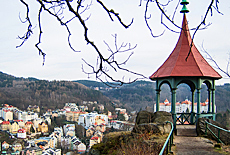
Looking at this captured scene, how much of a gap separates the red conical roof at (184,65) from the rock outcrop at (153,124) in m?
1.16

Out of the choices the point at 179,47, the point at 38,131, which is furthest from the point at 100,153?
the point at 38,131

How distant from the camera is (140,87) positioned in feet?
410

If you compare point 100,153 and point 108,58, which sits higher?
A: point 108,58

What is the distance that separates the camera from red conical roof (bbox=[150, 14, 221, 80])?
7.92 metres

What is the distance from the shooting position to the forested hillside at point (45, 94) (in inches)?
4262

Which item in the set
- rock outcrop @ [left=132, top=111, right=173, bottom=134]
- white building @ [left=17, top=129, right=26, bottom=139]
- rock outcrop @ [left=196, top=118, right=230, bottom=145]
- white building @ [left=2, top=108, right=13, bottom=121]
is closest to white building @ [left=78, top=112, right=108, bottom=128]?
white building @ [left=2, top=108, right=13, bottom=121]

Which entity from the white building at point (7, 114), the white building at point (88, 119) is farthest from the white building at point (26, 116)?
the white building at point (88, 119)

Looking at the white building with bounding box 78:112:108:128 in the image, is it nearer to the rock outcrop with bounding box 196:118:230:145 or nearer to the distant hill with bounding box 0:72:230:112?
the distant hill with bounding box 0:72:230:112

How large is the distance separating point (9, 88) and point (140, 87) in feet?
197

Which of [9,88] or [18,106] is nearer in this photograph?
[18,106]

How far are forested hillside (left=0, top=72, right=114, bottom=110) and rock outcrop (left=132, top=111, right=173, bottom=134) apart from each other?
99.5m

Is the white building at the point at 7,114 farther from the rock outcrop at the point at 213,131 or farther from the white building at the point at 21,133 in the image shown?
the rock outcrop at the point at 213,131

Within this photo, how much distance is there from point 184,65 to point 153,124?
2381mm

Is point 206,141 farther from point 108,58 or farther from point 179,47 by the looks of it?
point 108,58
